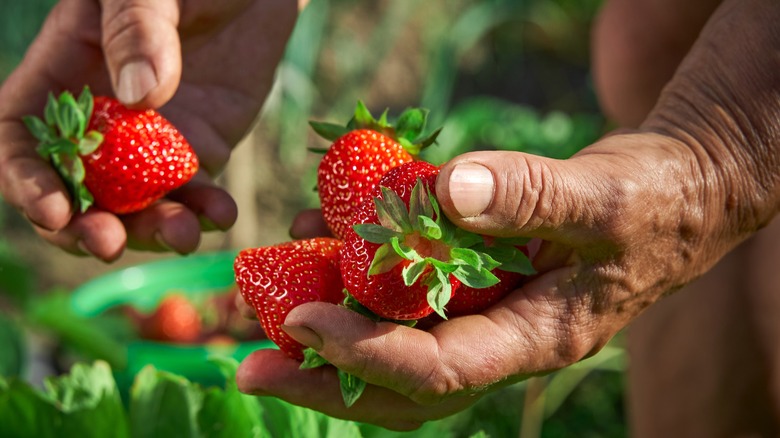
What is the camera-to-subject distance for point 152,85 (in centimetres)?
119

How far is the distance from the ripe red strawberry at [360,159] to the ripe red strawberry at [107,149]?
0.28 m

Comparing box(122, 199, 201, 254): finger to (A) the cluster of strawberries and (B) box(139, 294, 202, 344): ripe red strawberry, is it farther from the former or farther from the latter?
(B) box(139, 294, 202, 344): ripe red strawberry

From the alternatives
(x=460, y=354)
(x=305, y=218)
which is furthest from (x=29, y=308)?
(x=460, y=354)

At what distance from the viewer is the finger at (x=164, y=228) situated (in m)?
1.24

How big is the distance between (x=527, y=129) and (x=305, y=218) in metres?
1.59

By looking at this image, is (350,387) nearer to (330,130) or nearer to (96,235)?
(330,130)

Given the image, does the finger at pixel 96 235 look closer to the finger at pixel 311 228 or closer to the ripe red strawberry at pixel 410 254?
the finger at pixel 311 228

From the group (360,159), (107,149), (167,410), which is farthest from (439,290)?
(107,149)

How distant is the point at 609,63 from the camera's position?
1779mm

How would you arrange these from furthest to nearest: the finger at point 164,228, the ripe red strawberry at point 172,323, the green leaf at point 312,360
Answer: the ripe red strawberry at point 172,323 < the finger at point 164,228 < the green leaf at point 312,360

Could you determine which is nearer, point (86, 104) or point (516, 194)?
point (516, 194)

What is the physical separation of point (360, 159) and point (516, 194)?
0.82 feet

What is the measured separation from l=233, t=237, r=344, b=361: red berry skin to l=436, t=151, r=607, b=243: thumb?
0.64 feet

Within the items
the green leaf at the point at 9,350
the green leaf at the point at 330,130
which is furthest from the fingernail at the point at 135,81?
the green leaf at the point at 9,350
